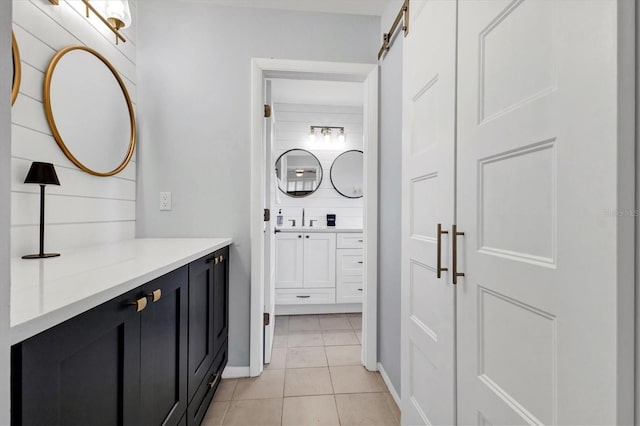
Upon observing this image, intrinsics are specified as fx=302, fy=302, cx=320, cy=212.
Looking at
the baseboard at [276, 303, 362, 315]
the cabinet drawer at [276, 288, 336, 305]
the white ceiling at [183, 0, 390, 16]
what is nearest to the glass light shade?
the white ceiling at [183, 0, 390, 16]

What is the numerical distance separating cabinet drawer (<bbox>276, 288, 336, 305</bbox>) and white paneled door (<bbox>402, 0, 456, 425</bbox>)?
1.75m

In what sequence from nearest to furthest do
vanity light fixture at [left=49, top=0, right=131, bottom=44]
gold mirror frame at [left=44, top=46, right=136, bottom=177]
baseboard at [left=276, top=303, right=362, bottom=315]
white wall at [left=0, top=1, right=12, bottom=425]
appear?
1. white wall at [left=0, top=1, right=12, bottom=425]
2. gold mirror frame at [left=44, top=46, right=136, bottom=177]
3. vanity light fixture at [left=49, top=0, right=131, bottom=44]
4. baseboard at [left=276, top=303, right=362, bottom=315]

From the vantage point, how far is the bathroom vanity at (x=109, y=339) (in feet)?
1.73

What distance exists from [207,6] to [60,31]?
0.93 meters

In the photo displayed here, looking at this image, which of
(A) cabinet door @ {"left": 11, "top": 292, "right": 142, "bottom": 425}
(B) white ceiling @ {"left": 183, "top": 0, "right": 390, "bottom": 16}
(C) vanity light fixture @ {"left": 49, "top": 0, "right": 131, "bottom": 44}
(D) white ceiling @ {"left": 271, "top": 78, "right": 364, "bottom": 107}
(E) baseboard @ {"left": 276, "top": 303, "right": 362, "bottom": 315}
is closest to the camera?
(A) cabinet door @ {"left": 11, "top": 292, "right": 142, "bottom": 425}

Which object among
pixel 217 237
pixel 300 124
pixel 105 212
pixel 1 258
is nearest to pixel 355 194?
pixel 300 124

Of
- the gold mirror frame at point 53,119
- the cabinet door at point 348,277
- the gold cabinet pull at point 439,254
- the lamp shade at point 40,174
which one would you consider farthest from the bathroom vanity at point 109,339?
the cabinet door at point 348,277

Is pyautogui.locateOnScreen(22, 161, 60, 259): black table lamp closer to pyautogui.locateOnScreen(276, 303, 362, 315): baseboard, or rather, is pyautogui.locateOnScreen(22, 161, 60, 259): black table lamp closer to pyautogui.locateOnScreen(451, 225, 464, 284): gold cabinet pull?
pyautogui.locateOnScreen(451, 225, 464, 284): gold cabinet pull

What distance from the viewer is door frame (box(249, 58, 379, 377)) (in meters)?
1.97

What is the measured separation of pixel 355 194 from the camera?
3785 mm

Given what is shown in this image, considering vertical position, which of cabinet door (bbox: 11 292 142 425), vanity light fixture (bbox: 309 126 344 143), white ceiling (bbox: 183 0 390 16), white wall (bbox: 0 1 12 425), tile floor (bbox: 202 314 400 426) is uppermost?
white ceiling (bbox: 183 0 390 16)

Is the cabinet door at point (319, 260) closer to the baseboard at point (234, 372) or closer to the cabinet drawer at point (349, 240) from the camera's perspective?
the cabinet drawer at point (349, 240)

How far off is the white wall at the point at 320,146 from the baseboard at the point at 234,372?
1941mm

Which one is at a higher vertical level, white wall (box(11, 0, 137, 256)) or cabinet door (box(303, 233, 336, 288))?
white wall (box(11, 0, 137, 256))
